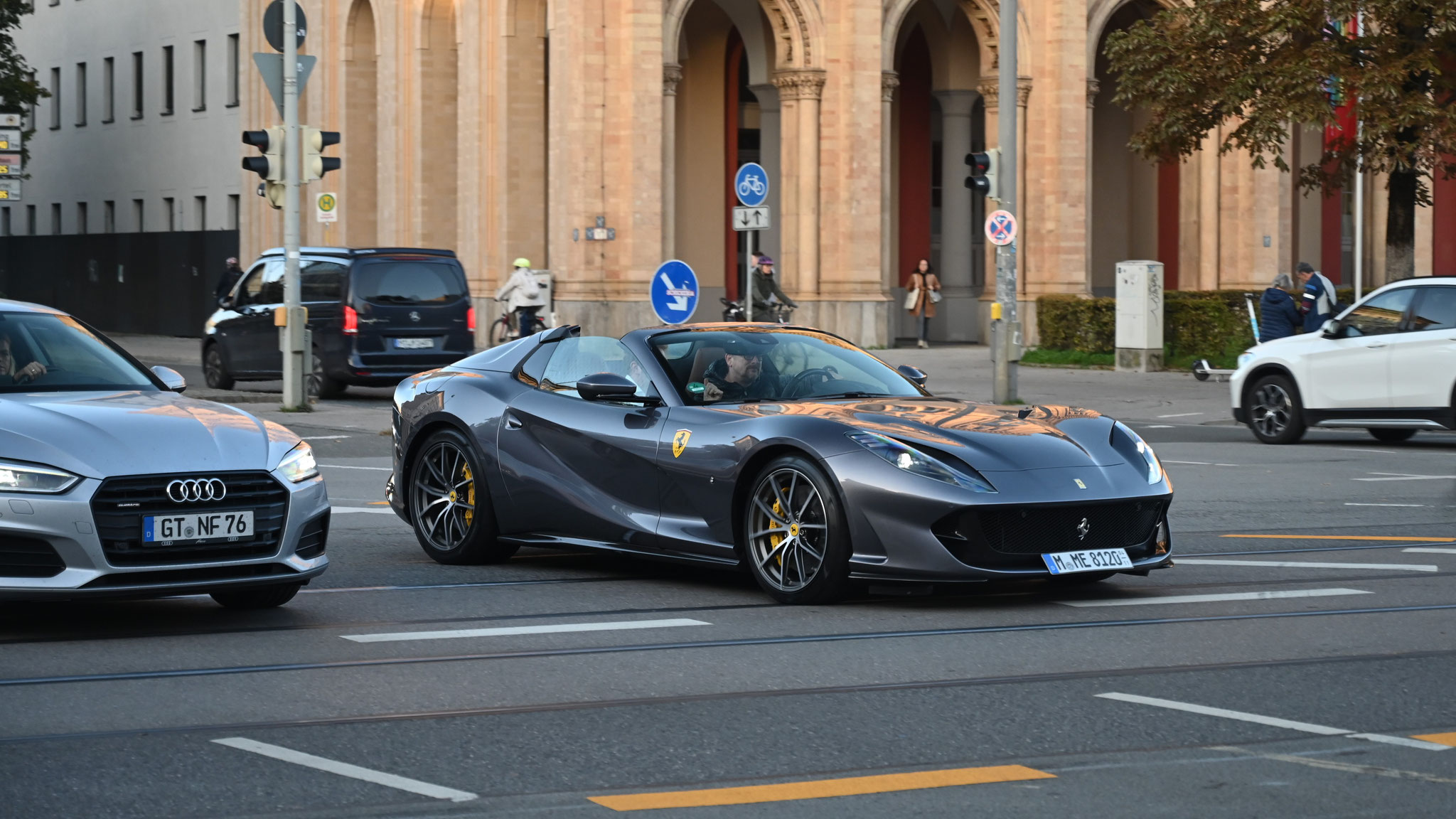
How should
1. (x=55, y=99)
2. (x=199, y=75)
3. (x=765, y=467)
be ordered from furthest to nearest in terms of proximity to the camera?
(x=55, y=99) < (x=199, y=75) < (x=765, y=467)

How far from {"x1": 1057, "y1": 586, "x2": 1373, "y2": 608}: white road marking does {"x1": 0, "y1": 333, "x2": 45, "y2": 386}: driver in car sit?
4.60 m

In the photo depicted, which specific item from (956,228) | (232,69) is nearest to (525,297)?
(956,228)

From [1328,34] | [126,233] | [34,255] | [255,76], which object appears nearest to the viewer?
[1328,34]

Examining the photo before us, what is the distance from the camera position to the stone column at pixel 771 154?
4419 centimetres

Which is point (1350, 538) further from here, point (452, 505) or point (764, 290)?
point (764, 290)

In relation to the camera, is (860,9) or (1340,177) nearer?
(1340,177)

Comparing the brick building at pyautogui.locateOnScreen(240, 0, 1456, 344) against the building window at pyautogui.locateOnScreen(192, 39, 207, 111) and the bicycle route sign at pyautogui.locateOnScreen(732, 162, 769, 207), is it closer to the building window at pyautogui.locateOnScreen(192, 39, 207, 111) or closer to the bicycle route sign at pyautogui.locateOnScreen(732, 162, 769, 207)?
the building window at pyautogui.locateOnScreen(192, 39, 207, 111)

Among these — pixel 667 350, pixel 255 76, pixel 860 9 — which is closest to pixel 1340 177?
pixel 860 9

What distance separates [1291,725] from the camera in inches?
249

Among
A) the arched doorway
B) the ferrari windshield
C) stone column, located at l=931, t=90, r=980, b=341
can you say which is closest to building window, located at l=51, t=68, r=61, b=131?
the arched doorway

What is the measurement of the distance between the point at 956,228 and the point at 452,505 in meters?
36.6

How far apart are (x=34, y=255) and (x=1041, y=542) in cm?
5928

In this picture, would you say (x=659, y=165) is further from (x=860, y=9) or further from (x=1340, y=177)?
(x=1340, y=177)

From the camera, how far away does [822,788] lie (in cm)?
550
